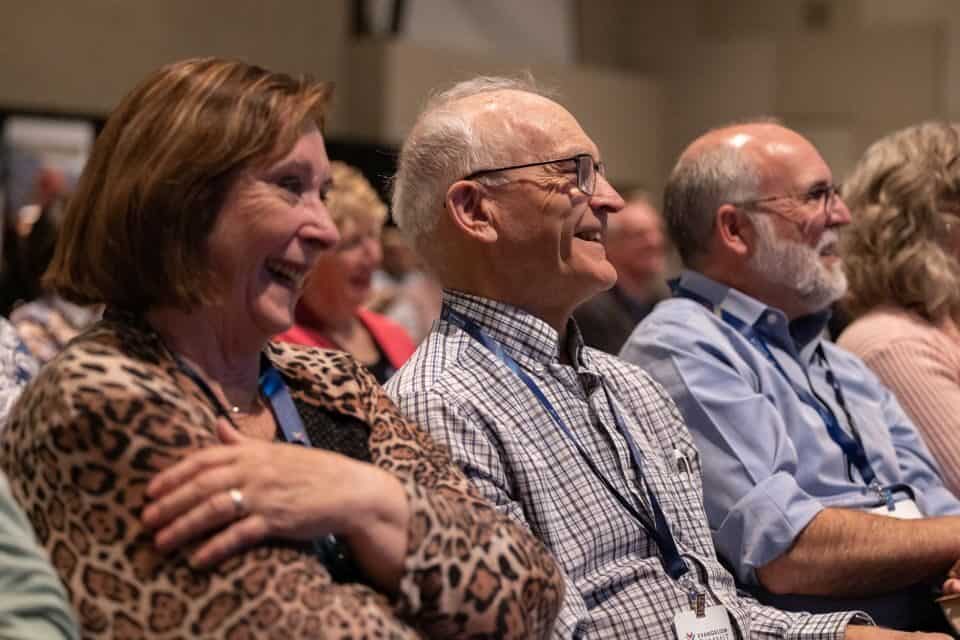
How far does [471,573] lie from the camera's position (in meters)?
1.54

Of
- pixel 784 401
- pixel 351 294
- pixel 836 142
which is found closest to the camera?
pixel 784 401

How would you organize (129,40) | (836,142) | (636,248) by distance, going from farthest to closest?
(836,142)
(129,40)
(636,248)

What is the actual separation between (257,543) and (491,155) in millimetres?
1054

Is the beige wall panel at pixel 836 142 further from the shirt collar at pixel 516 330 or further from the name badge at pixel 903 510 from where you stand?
the shirt collar at pixel 516 330

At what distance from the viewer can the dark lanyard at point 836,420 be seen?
2736 mm

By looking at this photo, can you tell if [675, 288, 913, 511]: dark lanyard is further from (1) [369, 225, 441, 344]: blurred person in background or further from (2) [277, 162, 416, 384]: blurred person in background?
(1) [369, 225, 441, 344]: blurred person in background

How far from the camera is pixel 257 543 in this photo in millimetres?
1443

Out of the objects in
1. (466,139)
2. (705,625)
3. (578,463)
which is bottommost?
(705,625)

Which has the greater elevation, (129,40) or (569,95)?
(129,40)

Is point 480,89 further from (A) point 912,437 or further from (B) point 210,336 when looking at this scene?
(A) point 912,437

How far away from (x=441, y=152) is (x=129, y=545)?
1.13 meters

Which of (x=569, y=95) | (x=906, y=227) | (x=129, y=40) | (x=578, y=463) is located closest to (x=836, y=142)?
(x=569, y=95)

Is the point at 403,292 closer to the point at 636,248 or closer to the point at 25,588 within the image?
the point at 636,248

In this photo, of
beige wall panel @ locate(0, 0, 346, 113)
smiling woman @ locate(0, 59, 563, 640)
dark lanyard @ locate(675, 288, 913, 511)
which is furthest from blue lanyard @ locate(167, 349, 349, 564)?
beige wall panel @ locate(0, 0, 346, 113)
